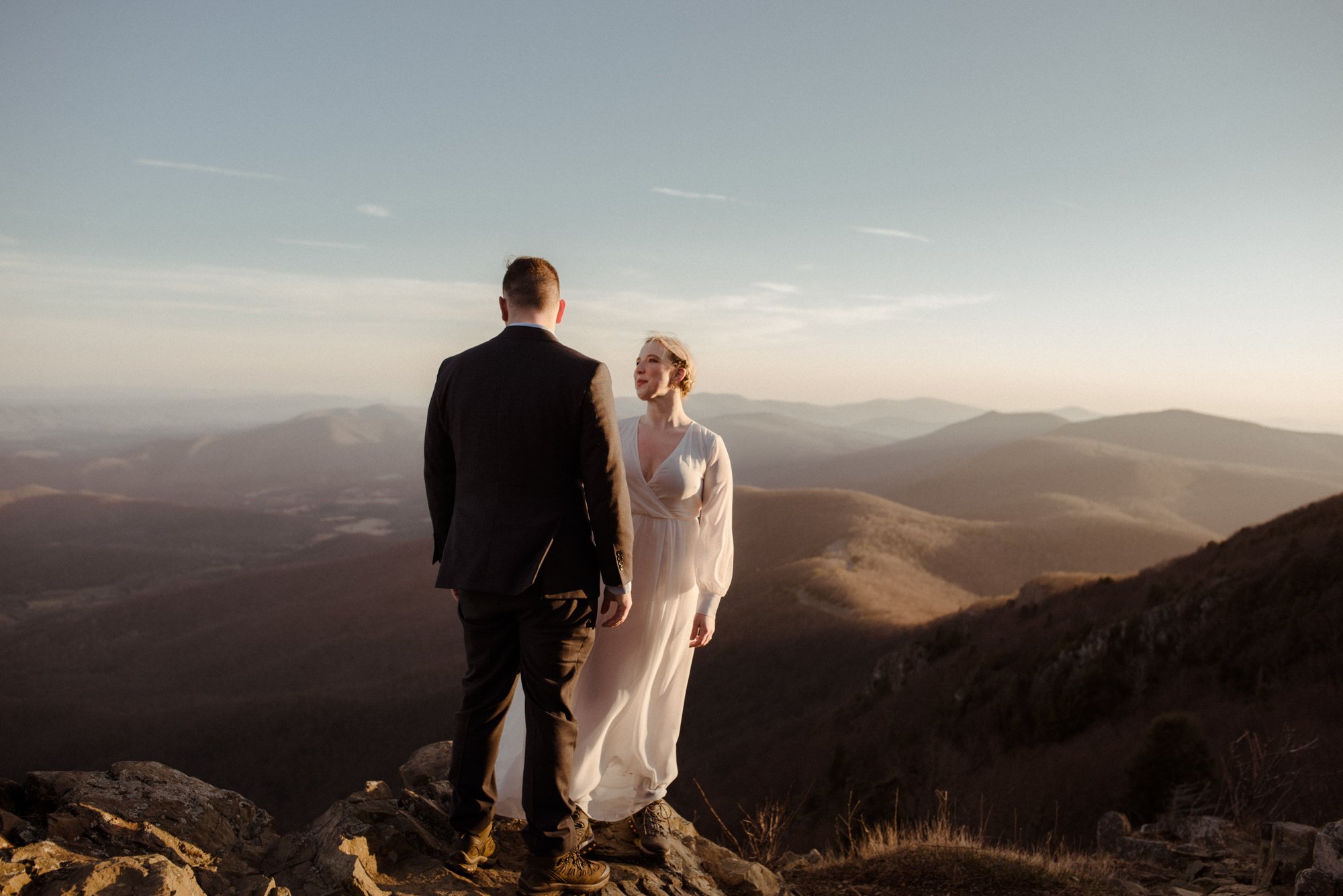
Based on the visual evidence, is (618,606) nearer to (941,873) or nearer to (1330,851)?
(941,873)

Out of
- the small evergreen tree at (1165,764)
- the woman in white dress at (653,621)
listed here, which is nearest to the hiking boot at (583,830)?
the woman in white dress at (653,621)

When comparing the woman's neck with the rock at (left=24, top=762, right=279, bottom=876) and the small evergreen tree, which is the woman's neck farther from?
the small evergreen tree

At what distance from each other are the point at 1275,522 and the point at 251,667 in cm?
6382

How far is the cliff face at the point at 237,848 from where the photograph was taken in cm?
247

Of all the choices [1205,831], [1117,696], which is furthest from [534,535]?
[1117,696]

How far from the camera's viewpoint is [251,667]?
2227 inches

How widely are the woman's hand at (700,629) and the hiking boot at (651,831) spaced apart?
0.91 meters

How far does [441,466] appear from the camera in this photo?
3.22 meters

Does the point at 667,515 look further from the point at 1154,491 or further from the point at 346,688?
the point at 1154,491

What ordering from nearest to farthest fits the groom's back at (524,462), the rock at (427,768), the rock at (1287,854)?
the groom's back at (524,462)
the rock at (427,768)
the rock at (1287,854)

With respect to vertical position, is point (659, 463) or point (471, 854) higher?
point (659, 463)

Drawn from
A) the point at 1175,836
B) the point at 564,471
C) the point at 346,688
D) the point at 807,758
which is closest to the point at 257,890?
the point at 564,471

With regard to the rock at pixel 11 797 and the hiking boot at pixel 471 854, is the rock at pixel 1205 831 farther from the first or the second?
the rock at pixel 11 797

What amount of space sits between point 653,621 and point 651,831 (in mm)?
1120
